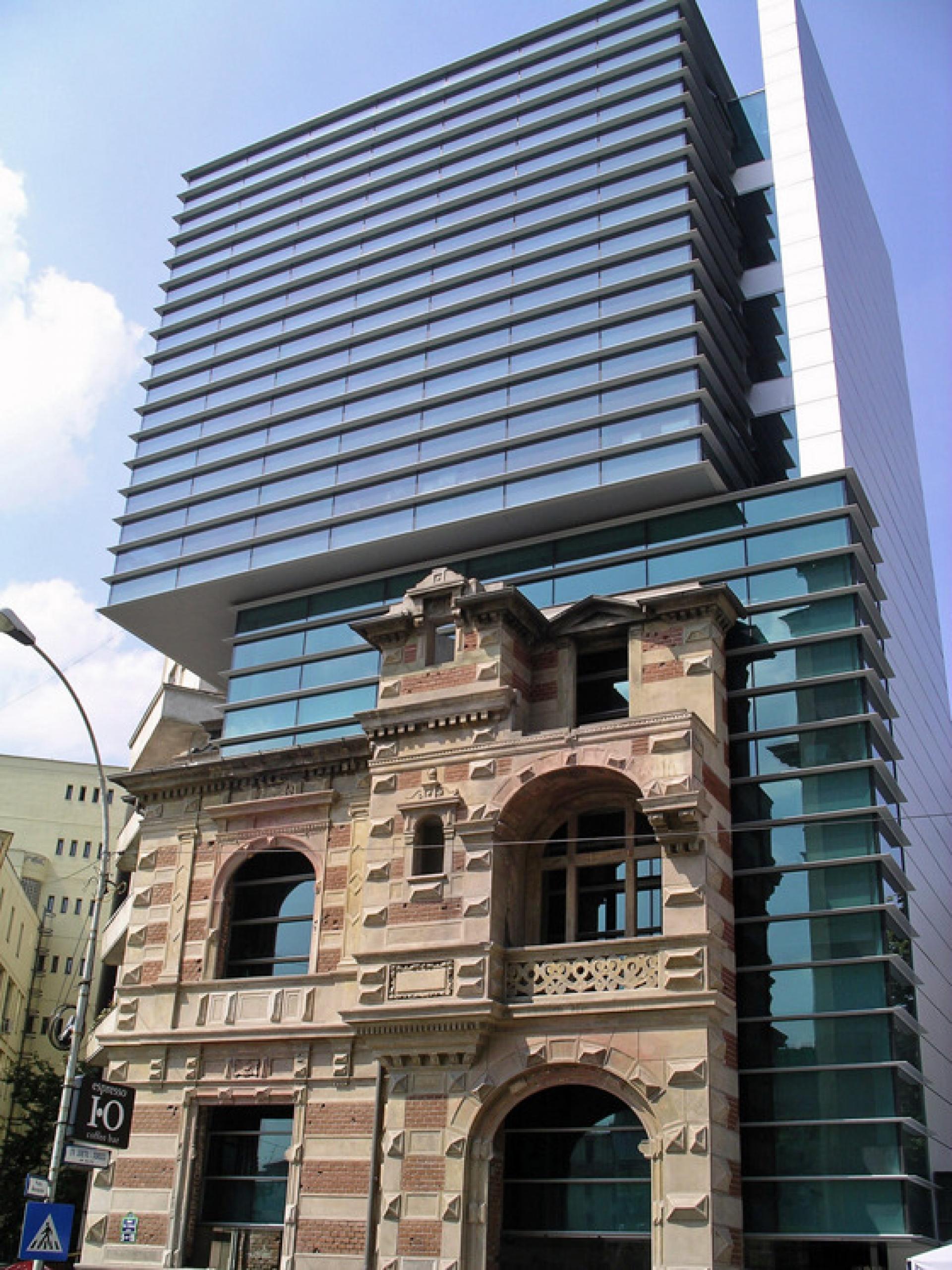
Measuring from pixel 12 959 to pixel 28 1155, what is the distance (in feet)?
48.6

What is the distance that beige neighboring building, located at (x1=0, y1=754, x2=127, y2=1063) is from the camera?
225ft

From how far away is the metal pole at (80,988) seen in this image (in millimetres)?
20453

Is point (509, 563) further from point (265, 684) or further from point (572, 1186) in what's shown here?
point (572, 1186)

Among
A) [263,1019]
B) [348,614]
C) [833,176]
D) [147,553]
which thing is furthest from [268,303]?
[263,1019]

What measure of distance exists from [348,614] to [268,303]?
12027 millimetres

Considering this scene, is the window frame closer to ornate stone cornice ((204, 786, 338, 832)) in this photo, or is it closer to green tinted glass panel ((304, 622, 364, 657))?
ornate stone cornice ((204, 786, 338, 832))

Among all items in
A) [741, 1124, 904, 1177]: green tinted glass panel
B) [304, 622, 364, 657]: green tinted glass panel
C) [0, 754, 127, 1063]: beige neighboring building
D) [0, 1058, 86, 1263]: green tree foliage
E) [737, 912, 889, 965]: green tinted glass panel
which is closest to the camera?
[741, 1124, 904, 1177]: green tinted glass panel

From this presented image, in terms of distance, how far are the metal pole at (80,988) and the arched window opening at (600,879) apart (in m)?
8.82

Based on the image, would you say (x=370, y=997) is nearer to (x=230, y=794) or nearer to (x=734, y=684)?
(x=230, y=794)

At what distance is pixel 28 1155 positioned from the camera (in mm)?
47844

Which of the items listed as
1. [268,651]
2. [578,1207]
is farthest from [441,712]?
[268,651]

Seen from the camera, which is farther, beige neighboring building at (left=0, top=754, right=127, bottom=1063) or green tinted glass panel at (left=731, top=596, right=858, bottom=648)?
beige neighboring building at (left=0, top=754, right=127, bottom=1063)

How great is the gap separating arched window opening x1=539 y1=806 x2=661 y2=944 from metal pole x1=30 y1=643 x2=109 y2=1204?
8816mm

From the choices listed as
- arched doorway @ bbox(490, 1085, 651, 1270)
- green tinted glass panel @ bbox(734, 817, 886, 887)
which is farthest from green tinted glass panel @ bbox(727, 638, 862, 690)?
arched doorway @ bbox(490, 1085, 651, 1270)
